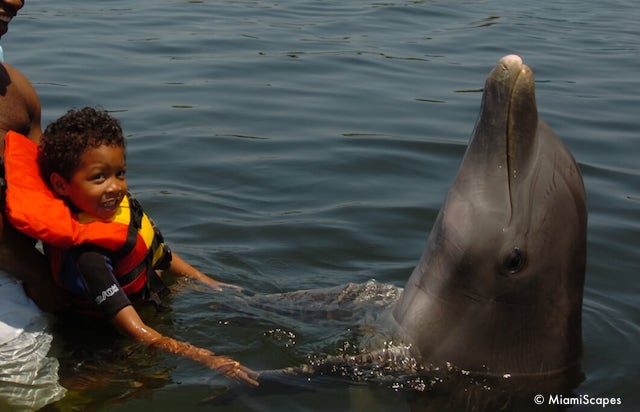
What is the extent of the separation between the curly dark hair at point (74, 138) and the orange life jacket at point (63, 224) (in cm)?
14

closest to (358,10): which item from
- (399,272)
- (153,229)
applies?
(399,272)

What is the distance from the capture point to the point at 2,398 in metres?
5.72

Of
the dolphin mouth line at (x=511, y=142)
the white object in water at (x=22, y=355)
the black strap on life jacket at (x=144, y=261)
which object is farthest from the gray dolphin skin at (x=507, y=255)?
the white object in water at (x=22, y=355)

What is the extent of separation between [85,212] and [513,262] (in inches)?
89.7

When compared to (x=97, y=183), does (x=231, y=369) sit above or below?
below

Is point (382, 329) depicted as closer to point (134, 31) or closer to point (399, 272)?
point (399, 272)

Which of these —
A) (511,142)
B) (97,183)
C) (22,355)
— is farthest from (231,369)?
(511,142)

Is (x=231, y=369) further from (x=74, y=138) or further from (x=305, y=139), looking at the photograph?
(x=305, y=139)

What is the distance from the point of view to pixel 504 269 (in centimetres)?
555

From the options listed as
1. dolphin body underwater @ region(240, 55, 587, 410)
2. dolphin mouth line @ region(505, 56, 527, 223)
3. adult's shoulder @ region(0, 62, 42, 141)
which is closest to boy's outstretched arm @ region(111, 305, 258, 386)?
dolphin body underwater @ region(240, 55, 587, 410)

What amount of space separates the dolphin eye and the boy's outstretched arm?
1.48 m

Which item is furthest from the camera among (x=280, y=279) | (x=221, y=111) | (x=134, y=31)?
(x=134, y=31)

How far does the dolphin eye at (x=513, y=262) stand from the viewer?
5.47 m

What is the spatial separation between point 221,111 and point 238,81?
4.83 ft
